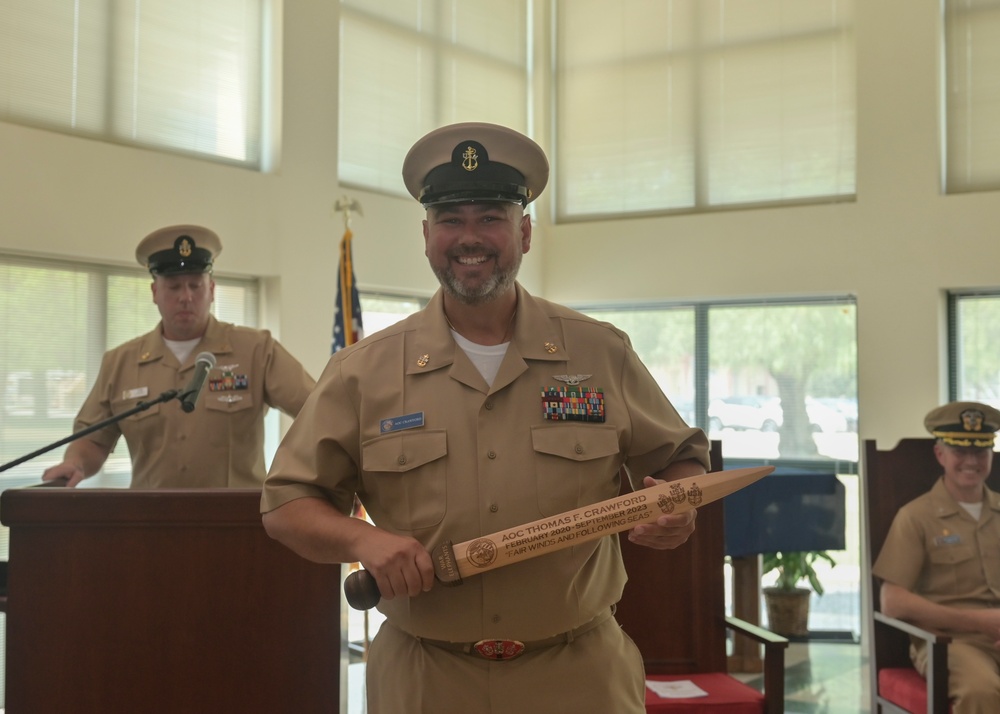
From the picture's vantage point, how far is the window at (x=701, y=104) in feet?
22.9

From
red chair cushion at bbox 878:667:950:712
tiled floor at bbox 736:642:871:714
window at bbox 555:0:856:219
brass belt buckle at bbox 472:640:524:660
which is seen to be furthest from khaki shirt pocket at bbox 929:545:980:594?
window at bbox 555:0:856:219

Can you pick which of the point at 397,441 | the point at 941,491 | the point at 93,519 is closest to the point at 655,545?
the point at 397,441

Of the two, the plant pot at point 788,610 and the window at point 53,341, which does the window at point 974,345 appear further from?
the window at point 53,341

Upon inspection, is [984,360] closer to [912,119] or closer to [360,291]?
[912,119]

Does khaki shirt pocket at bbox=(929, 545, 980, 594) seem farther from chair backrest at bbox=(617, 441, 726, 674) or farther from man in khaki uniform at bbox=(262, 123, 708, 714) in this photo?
man in khaki uniform at bbox=(262, 123, 708, 714)

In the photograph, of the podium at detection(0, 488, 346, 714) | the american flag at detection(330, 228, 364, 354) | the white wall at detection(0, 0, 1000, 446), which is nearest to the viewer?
the podium at detection(0, 488, 346, 714)

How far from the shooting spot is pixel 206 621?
7.12ft

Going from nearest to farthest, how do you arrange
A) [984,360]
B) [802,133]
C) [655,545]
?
[655,545] < [984,360] < [802,133]

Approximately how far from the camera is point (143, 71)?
17.9 ft

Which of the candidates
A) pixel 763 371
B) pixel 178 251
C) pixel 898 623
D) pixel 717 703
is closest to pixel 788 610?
pixel 763 371

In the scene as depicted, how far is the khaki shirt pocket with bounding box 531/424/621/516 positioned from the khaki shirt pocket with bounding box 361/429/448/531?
162mm

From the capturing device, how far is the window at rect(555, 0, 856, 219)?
698 cm

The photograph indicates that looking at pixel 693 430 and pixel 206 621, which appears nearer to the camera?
pixel 693 430

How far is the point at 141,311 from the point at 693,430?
4393mm
